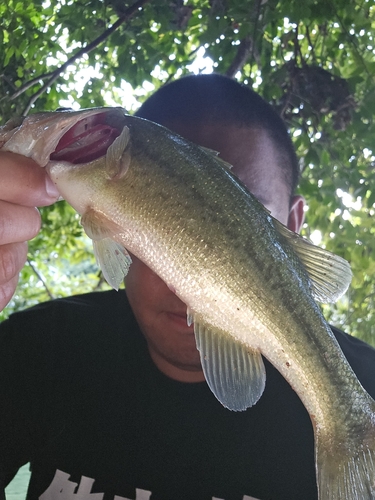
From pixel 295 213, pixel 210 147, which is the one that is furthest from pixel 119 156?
pixel 295 213

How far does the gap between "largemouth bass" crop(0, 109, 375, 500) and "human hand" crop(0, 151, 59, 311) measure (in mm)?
40

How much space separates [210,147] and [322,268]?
2.72 ft

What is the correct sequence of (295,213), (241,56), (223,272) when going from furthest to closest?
(241,56)
(295,213)
(223,272)

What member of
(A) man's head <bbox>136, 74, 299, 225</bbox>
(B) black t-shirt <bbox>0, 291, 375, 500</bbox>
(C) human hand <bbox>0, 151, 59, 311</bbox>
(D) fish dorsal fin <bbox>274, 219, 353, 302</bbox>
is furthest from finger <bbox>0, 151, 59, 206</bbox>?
(B) black t-shirt <bbox>0, 291, 375, 500</bbox>

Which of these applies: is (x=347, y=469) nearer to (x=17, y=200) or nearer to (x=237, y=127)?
(x=17, y=200)

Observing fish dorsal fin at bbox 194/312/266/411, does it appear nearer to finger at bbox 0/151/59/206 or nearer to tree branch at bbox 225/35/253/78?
finger at bbox 0/151/59/206

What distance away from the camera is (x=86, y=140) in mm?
1145

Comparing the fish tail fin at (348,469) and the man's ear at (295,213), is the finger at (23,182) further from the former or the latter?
the man's ear at (295,213)

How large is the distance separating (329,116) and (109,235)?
2124mm

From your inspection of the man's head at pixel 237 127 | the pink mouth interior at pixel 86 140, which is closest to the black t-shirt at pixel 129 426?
the man's head at pixel 237 127

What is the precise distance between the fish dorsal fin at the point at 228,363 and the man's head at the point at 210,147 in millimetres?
570

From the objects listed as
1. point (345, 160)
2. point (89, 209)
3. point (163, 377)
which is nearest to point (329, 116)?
point (345, 160)

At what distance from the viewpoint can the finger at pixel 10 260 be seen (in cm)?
114

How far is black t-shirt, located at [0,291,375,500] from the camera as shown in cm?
164
